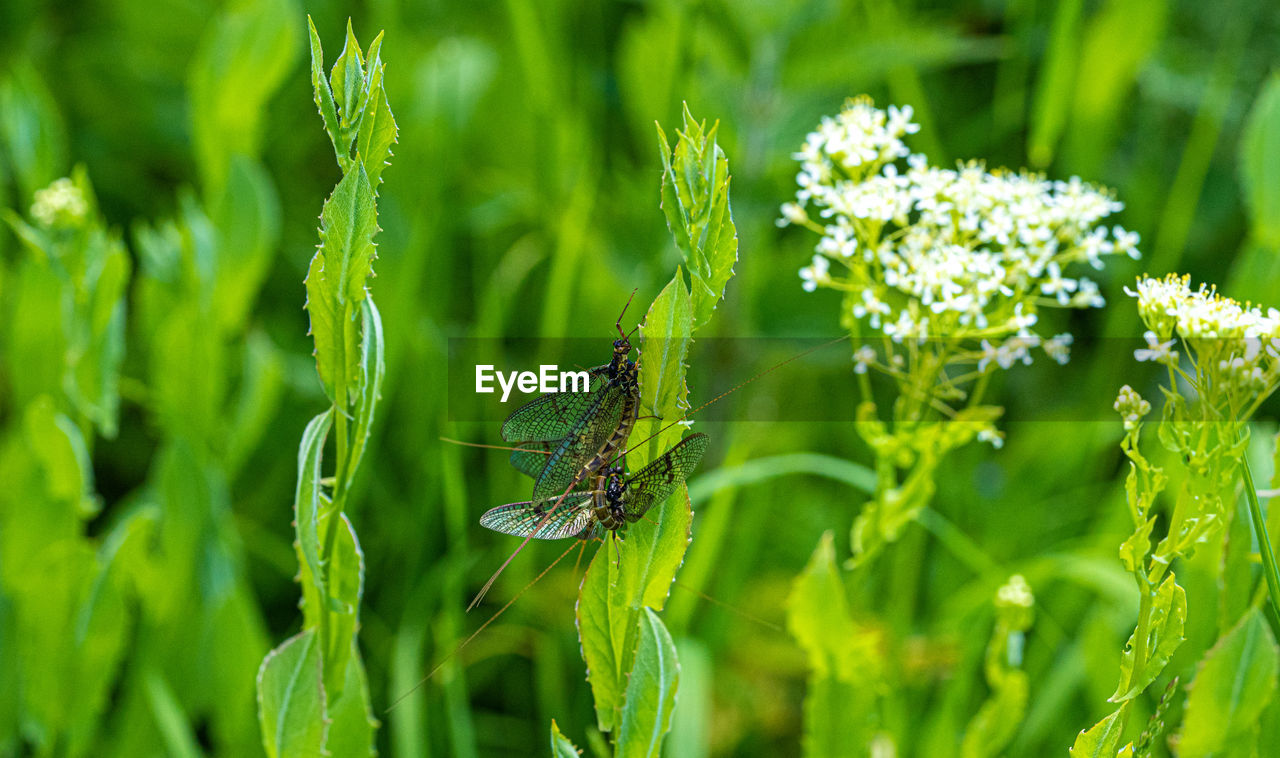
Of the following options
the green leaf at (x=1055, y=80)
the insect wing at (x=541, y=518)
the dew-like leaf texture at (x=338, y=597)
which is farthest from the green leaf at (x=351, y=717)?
the green leaf at (x=1055, y=80)

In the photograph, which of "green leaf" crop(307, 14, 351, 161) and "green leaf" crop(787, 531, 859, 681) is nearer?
"green leaf" crop(307, 14, 351, 161)

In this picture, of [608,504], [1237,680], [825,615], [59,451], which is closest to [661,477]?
[608,504]

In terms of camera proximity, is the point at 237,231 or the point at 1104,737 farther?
the point at 237,231

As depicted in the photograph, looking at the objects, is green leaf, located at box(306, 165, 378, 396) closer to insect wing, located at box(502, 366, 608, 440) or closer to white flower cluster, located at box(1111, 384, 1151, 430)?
insect wing, located at box(502, 366, 608, 440)

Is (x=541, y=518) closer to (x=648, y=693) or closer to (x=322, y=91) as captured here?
(x=648, y=693)

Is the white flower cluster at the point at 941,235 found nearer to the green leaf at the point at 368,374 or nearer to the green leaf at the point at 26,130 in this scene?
the green leaf at the point at 368,374

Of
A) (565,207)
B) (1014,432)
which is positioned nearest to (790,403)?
(1014,432)

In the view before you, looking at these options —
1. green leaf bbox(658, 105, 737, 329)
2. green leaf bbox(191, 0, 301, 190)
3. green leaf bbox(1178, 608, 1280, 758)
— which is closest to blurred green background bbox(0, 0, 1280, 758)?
green leaf bbox(191, 0, 301, 190)
